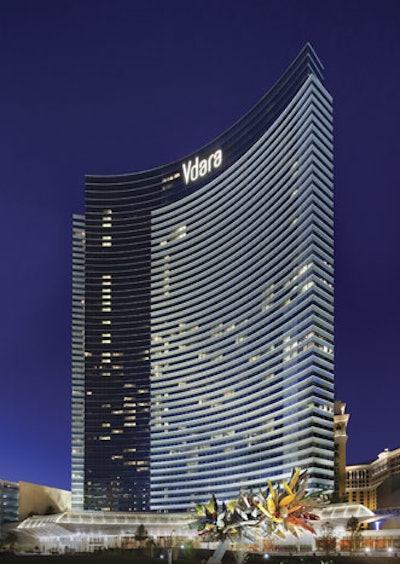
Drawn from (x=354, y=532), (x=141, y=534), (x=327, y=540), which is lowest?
(x=141, y=534)

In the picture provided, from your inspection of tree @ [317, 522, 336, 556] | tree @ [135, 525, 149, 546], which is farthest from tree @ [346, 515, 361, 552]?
tree @ [135, 525, 149, 546]

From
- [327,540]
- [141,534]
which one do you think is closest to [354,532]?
[327,540]

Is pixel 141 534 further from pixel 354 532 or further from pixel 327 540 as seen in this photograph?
pixel 327 540

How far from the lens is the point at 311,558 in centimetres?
7156

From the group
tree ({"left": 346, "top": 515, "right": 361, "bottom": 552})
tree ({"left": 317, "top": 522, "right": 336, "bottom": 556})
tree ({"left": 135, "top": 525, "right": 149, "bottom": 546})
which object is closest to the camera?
tree ({"left": 317, "top": 522, "right": 336, "bottom": 556})

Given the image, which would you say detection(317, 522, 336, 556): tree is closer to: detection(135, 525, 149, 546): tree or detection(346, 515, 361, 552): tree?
detection(346, 515, 361, 552): tree

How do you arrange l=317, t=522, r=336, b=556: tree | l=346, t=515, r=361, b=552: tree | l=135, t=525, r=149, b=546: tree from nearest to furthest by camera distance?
1. l=317, t=522, r=336, b=556: tree
2. l=346, t=515, r=361, b=552: tree
3. l=135, t=525, r=149, b=546: tree

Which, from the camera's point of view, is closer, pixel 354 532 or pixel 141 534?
pixel 354 532

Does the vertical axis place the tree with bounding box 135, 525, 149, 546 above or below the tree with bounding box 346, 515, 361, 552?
below

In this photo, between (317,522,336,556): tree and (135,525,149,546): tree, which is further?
(135,525,149,546): tree

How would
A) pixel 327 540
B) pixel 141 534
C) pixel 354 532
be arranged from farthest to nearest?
1. pixel 141 534
2. pixel 354 532
3. pixel 327 540

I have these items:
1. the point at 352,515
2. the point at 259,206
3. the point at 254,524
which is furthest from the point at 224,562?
the point at 259,206

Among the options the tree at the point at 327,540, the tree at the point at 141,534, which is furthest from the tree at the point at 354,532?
the tree at the point at 141,534

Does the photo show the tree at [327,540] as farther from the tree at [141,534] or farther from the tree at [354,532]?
the tree at [141,534]
